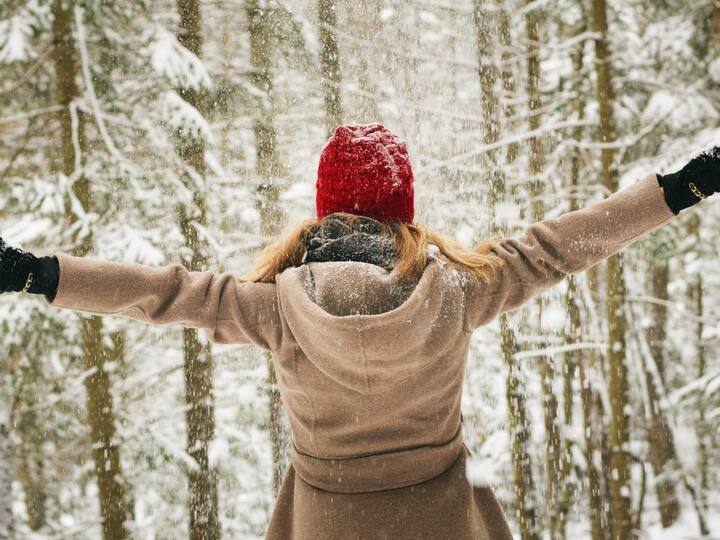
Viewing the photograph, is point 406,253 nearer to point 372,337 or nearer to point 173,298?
point 372,337

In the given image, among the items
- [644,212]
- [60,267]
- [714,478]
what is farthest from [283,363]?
[714,478]

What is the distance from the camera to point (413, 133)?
7168mm

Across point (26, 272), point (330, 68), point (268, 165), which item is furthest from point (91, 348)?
point (26, 272)

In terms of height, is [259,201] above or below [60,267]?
above

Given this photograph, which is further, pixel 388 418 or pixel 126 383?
pixel 126 383

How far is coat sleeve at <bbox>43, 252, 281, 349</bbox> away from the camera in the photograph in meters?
1.52

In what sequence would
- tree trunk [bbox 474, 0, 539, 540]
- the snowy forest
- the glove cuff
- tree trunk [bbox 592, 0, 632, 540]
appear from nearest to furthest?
1. the glove cuff
2. the snowy forest
3. tree trunk [bbox 592, 0, 632, 540]
4. tree trunk [bbox 474, 0, 539, 540]

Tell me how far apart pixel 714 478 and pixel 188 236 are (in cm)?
916

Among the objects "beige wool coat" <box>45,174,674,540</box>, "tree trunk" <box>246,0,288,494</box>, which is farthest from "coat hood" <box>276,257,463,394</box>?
"tree trunk" <box>246,0,288,494</box>

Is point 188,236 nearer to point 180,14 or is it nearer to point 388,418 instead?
point 180,14

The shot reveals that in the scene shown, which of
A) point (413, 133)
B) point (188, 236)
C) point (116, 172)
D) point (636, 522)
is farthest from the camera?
point (636, 522)

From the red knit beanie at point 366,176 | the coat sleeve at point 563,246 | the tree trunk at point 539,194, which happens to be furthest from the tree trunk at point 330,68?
the coat sleeve at point 563,246

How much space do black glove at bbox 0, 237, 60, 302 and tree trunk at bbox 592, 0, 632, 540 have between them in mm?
5998

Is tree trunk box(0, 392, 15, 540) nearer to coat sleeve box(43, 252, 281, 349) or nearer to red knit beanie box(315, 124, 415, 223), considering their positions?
coat sleeve box(43, 252, 281, 349)
